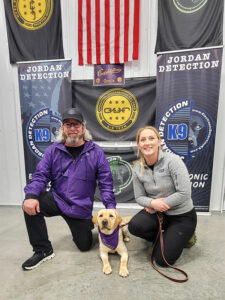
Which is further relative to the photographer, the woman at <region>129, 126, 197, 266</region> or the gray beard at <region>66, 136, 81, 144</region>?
the gray beard at <region>66, 136, 81, 144</region>

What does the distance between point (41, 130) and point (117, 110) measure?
118 cm

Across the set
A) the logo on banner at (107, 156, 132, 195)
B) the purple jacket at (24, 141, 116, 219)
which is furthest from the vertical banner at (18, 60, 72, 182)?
the purple jacket at (24, 141, 116, 219)

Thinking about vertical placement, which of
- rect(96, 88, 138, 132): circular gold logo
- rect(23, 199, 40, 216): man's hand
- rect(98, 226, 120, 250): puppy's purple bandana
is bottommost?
rect(98, 226, 120, 250): puppy's purple bandana

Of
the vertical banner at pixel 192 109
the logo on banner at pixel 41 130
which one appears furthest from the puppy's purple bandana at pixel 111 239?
the logo on banner at pixel 41 130

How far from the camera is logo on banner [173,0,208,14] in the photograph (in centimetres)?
233

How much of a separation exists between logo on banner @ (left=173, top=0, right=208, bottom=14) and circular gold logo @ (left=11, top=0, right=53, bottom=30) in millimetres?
1668

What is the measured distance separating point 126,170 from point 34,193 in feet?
4.87

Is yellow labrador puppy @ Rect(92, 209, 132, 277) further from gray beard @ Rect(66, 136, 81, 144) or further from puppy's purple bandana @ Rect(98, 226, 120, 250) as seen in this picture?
gray beard @ Rect(66, 136, 81, 144)

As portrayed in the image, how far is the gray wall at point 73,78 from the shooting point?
2.54 meters

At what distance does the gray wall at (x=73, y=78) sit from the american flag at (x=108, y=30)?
4.3 inches

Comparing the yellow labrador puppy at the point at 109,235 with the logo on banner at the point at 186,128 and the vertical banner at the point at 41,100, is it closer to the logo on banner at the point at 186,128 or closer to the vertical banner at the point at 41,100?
the logo on banner at the point at 186,128

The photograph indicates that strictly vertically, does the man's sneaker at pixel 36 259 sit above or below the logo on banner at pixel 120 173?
below

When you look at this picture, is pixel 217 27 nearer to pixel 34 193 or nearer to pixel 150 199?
pixel 150 199

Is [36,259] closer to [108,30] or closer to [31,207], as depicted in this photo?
[31,207]
